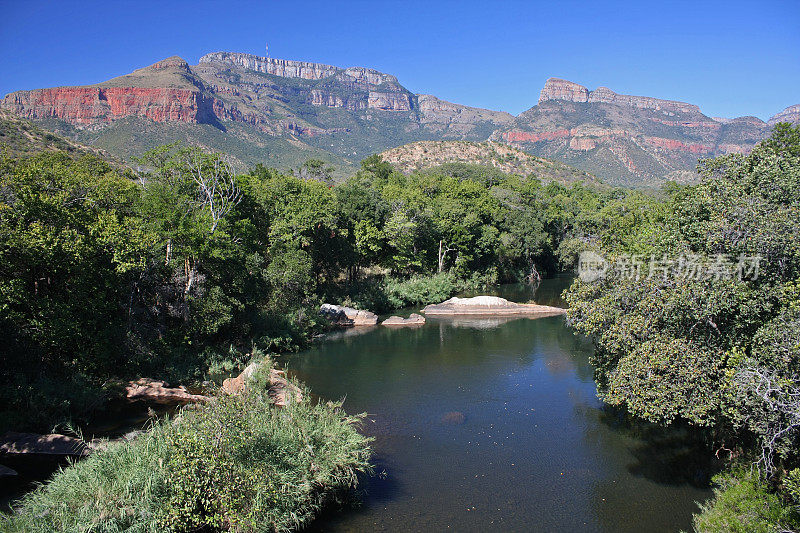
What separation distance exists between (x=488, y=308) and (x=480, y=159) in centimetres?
7649

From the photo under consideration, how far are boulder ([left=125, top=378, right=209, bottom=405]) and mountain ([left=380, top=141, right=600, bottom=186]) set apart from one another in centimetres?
8538

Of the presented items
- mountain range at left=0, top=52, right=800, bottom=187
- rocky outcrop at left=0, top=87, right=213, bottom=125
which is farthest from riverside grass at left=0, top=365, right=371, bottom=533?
rocky outcrop at left=0, top=87, right=213, bottom=125

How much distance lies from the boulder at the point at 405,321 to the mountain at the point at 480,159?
2677 inches

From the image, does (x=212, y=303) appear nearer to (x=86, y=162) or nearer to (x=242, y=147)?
(x=86, y=162)

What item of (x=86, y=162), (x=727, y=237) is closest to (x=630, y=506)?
(x=727, y=237)

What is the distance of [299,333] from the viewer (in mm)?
29781

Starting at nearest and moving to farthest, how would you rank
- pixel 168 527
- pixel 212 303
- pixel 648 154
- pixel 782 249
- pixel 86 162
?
1. pixel 168 527
2. pixel 782 249
3. pixel 212 303
4. pixel 86 162
5. pixel 648 154

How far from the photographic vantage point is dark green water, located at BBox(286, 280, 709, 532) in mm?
12602

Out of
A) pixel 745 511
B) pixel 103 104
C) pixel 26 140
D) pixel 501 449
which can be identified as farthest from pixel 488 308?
pixel 103 104

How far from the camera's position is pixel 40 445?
14.5 m

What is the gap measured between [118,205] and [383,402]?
16.6m

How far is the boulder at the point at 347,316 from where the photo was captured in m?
35.8

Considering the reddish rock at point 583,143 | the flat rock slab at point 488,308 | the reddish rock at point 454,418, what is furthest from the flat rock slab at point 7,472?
the reddish rock at point 583,143

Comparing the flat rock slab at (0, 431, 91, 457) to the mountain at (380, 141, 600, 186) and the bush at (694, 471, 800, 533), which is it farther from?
the mountain at (380, 141, 600, 186)
